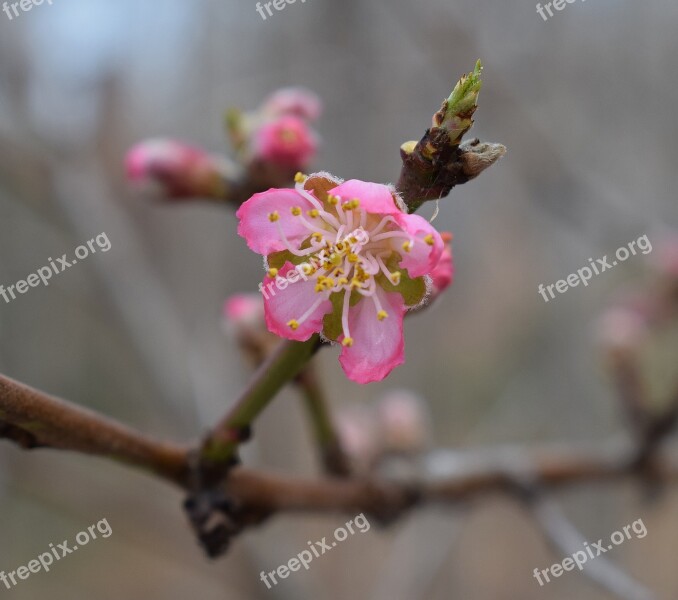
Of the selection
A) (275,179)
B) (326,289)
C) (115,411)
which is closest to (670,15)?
(275,179)

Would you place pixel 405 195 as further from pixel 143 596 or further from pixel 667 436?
pixel 143 596

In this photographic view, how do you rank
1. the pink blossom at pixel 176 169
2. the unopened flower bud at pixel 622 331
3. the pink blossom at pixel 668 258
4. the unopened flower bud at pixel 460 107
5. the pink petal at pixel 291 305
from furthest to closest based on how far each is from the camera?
1. the pink blossom at pixel 668 258
2. the unopened flower bud at pixel 622 331
3. the pink blossom at pixel 176 169
4. the pink petal at pixel 291 305
5. the unopened flower bud at pixel 460 107

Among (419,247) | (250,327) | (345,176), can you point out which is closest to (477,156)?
(419,247)

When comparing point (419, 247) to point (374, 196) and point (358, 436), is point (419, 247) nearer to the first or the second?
point (374, 196)

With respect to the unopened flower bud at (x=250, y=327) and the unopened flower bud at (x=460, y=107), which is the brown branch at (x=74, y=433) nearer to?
the unopened flower bud at (x=250, y=327)

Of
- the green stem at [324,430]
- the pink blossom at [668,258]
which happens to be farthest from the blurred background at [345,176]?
the green stem at [324,430]

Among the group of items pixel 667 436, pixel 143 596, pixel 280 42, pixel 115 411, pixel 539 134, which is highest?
pixel 280 42

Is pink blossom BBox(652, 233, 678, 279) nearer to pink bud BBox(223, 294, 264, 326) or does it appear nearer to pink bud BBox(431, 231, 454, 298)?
pink bud BBox(223, 294, 264, 326)
